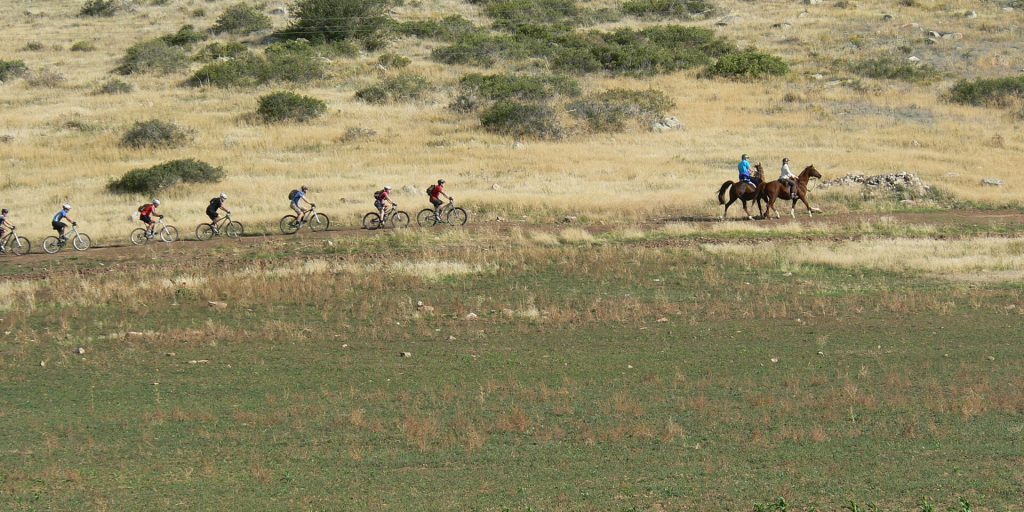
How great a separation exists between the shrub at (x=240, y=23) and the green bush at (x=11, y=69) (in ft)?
58.4

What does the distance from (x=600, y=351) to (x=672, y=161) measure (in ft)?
93.2

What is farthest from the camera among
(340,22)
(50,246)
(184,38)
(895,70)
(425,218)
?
(340,22)

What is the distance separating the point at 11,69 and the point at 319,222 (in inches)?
1710

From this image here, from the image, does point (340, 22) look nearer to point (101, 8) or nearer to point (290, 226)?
point (101, 8)

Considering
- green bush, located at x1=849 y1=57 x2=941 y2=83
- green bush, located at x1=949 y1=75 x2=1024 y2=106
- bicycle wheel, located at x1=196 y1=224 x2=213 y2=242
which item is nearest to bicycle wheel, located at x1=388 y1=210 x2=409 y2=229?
bicycle wheel, located at x1=196 y1=224 x2=213 y2=242

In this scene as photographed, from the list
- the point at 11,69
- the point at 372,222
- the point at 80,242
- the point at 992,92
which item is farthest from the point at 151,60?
the point at 992,92

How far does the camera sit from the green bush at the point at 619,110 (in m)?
53.8

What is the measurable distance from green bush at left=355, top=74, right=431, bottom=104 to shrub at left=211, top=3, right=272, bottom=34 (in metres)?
26.2

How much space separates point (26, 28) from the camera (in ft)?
302

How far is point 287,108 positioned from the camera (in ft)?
179

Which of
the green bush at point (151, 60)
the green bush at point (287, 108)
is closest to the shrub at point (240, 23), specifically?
the green bush at point (151, 60)

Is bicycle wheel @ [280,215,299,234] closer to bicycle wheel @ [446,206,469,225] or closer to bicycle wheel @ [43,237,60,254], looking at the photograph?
bicycle wheel @ [446,206,469,225]

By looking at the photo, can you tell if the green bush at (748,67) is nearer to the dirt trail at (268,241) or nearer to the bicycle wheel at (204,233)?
the dirt trail at (268,241)

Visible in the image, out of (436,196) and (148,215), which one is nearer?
(148,215)
